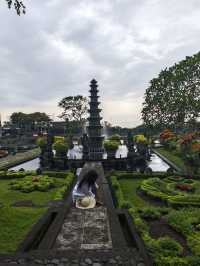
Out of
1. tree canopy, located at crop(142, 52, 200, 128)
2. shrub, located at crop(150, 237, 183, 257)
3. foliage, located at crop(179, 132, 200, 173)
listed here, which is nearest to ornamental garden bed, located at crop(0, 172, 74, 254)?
shrub, located at crop(150, 237, 183, 257)

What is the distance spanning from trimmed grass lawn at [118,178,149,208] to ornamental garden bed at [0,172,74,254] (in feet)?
13.4

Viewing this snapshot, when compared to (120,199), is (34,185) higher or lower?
higher

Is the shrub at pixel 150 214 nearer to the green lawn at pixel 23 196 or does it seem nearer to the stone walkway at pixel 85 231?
the stone walkway at pixel 85 231

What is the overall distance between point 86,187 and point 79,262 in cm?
590

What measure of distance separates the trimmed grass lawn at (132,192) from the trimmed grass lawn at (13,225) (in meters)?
5.77

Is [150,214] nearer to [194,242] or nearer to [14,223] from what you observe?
[194,242]

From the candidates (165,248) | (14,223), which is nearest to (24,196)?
(14,223)

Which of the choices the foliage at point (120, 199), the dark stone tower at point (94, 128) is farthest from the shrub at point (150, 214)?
the dark stone tower at point (94, 128)

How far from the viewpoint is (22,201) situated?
16.3 m

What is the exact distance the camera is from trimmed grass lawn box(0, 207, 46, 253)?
9.25 metres

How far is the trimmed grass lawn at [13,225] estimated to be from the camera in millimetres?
9250

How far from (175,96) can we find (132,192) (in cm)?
3009

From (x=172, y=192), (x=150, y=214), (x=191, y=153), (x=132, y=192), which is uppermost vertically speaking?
(x=191, y=153)

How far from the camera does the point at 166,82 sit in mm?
47375
